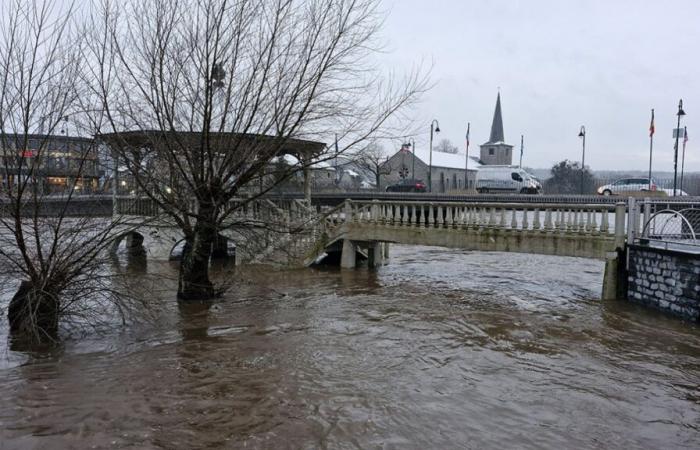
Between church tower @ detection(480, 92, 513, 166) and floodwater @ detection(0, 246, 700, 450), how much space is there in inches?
2873

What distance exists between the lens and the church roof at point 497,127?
276 ft

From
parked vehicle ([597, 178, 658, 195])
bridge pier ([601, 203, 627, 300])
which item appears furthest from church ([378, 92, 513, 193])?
bridge pier ([601, 203, 627, 300])

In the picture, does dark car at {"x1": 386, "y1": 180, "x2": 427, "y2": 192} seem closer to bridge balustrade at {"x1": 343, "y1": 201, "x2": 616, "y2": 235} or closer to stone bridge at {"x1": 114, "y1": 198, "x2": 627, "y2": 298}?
stone bridge at {"x1": 114, "y1": 198, "x2": 627, "y2": 298}

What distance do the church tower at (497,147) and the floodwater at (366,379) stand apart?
73.0 metres

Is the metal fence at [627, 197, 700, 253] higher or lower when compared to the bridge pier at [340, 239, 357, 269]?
higher

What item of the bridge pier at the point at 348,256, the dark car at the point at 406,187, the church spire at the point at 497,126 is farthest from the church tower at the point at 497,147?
the bridge pier at the point at 348,256

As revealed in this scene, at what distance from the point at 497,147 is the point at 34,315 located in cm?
7996

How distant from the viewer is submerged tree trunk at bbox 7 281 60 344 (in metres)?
8.14

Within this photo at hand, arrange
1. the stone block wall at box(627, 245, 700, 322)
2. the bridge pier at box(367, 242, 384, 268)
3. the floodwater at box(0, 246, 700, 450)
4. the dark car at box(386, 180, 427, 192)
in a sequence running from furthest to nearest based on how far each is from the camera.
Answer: the dark car at box(386, 180, 427, 192) < the bridge pier at box(367, 242, 384, 268) < the stone block wall at box(627, 245, 700, 322) < the floodwater at box(0, 246, 700, 450)

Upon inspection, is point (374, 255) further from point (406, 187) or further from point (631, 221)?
point (406, 187)

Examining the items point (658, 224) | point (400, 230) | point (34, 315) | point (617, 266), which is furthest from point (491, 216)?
point (34, 315)

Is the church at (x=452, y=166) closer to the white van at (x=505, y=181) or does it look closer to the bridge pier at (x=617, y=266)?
the white van at (x=505, y=181)

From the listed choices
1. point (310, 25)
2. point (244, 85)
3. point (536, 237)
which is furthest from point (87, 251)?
point (536, 237)

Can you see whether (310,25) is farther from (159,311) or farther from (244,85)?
(159,311)
